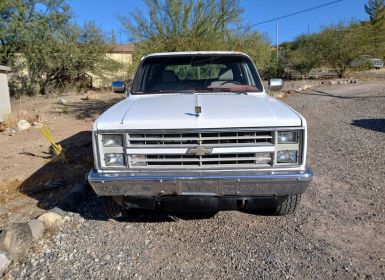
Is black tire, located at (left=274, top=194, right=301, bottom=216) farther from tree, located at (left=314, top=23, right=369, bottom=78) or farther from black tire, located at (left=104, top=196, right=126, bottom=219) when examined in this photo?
tree, located at (left=314, top=23, right=369, bottom=78)

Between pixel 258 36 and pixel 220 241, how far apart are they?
20839 mm

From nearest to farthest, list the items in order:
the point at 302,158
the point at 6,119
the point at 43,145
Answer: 1. the point at 302,158
2. the point at 43,145
3. the point at 6,119

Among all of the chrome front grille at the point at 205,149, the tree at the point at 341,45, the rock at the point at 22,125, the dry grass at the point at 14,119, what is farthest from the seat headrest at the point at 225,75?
the tree at the point at 341,45

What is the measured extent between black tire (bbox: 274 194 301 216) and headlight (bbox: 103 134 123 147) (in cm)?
171

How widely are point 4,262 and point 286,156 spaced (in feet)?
8.67

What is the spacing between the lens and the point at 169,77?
514cm

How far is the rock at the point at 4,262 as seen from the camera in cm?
317

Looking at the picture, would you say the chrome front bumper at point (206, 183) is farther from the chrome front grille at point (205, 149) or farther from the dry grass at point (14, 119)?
the dry grass at point (14, 119)

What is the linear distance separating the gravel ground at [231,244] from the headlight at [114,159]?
2.73 ft

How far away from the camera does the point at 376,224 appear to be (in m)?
3.91

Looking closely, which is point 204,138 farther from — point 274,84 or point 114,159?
point 274,84

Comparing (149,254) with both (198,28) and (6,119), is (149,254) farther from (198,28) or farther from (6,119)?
(198,28)

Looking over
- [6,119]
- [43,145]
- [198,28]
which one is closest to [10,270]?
[43,145]

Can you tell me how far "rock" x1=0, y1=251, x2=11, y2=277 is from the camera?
317 cm
